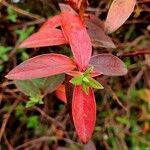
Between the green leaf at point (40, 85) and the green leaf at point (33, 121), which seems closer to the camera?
the green leaf at point (40, 85)

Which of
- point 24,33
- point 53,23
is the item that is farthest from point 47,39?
point 24,33

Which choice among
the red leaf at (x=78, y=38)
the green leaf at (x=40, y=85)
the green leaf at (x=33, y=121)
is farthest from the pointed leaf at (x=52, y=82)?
the green leaf at (x=33, y=121)

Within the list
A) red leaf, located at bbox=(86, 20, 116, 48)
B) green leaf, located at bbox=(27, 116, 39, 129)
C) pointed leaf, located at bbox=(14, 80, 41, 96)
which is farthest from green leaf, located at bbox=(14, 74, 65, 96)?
green leaf, located at bbox=(27, 116, 39, 129)

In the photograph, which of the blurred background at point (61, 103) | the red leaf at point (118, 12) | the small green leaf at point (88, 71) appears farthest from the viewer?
the blurred background at point (61, 103)

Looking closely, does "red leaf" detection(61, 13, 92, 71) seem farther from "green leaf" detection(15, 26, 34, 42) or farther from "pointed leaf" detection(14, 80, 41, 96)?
"green leaf" detection(15, 26, 34, 42)

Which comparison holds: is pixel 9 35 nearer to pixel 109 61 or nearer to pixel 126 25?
pixel 126 25

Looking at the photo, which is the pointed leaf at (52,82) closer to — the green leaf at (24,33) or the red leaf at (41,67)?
the red leaf at (41,67)
